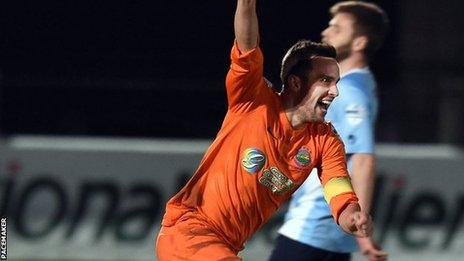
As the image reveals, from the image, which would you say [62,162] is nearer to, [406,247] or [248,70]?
[406,247]

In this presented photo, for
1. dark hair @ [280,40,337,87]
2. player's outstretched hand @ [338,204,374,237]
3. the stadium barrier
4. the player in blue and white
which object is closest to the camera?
player's outstretched hand @ [338,204,374,237]

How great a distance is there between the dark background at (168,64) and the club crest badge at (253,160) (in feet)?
21.1

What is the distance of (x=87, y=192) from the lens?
11.3m

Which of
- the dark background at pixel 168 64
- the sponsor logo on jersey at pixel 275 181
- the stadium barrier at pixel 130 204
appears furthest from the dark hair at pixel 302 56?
the dark background at pixel 168 64

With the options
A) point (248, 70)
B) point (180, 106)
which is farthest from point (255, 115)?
point (180, 106)

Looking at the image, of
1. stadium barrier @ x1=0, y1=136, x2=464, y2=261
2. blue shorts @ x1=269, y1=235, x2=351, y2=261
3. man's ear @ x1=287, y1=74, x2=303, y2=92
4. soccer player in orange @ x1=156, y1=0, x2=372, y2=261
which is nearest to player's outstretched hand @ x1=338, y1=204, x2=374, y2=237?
soccer player in orange @ x1=156, y1=0, x2=372, y2=261

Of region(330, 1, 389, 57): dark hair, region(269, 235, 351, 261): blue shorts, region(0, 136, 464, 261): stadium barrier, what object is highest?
region(330, 1, 389, 57): dark hair

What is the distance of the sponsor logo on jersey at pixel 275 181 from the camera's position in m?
5.43

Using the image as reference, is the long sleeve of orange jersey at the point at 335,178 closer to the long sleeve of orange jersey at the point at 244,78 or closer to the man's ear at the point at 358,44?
the long sleeve of orange jersey at the point at 244,78

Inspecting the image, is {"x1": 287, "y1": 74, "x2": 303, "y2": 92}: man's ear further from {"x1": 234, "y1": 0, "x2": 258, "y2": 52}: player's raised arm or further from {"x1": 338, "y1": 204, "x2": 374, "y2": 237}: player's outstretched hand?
{"x1": 338, "y1": 204, "x2": 374, "y2": 237}: player's outstretched hand

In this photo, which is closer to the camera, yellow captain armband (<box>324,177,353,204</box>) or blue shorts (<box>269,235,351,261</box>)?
yellow captain armband (<box>324,177,353,204</box>)

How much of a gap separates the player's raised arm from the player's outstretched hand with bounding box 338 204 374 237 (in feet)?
2.46

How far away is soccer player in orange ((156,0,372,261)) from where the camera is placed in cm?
537

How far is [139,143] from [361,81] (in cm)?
518
